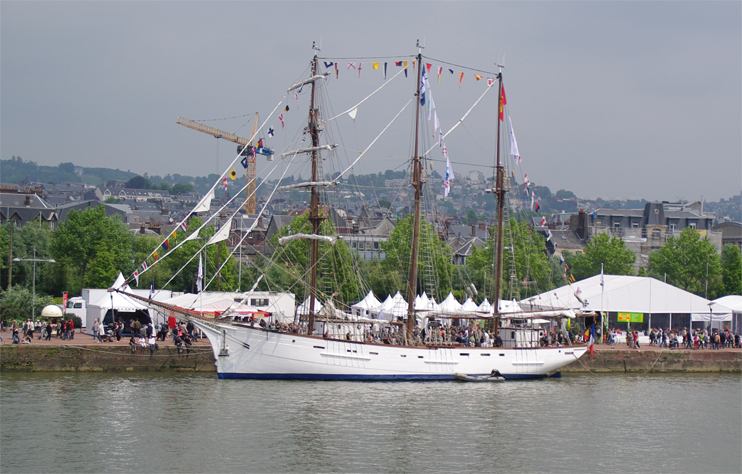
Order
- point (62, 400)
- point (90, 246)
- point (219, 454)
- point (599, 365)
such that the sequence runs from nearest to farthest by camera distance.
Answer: point (219, 454)
point (62, 400)
point (599, 365)
point (90, 246)

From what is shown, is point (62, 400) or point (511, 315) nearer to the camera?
point (62, 400)

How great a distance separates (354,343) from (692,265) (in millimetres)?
48409

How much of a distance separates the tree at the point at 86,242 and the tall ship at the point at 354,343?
107 ft

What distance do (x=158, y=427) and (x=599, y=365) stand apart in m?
29.0

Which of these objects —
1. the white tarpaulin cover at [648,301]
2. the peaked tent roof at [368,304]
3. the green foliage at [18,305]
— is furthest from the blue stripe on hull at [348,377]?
the green foliage at [18,305]

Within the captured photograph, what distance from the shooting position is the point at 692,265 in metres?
76.2

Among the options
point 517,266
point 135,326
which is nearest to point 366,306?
point 135,326

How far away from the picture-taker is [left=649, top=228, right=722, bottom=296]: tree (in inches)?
2968

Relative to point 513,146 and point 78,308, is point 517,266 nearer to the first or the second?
point 513,146

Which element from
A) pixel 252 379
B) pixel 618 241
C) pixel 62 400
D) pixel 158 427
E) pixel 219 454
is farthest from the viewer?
pixel 618 241

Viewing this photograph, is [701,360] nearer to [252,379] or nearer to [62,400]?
[252,379]

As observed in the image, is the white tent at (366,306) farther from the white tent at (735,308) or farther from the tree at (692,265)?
the tree at (692,265)

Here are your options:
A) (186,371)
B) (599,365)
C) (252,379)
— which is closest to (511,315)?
(599,365)

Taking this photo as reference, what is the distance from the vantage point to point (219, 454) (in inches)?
1001
